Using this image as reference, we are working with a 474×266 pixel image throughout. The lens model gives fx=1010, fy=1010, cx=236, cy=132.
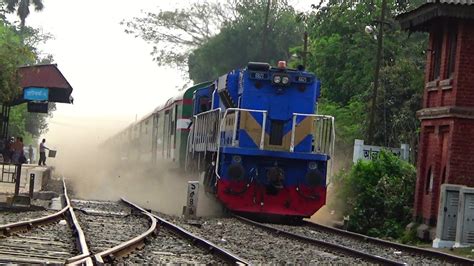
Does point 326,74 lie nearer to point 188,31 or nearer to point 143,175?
point 143,175

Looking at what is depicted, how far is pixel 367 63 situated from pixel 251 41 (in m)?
26.6

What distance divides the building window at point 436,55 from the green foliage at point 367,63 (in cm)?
1587

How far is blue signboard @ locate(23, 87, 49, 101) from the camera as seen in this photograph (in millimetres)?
42625

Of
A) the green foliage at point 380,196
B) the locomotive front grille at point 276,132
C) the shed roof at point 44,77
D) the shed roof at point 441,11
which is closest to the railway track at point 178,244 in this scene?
the locomotive front grille at point 276,132

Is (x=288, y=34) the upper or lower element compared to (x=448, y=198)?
upper

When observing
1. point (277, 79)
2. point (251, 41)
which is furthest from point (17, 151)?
point (251, 41)

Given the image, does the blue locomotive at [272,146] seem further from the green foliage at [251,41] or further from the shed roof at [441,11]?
the green foliage at [251,41]

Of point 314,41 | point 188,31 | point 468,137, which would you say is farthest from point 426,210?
point 188,31

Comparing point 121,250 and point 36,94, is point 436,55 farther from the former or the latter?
point 36,94

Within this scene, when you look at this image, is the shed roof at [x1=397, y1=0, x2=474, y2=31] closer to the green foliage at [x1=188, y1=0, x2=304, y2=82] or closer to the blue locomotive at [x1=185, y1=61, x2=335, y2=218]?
the blue locomotive at [x1=185, y1=61, x2=335, y2=218]

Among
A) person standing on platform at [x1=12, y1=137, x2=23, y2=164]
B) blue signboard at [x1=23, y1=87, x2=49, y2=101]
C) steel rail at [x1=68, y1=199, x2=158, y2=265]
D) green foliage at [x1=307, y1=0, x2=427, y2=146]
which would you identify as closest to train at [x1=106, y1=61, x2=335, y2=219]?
steel rail at [x1=68, y1=199, x2=158, y2=265]

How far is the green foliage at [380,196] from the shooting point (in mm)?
25953

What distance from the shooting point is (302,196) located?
23312mm

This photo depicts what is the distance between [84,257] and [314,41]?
168 ft
